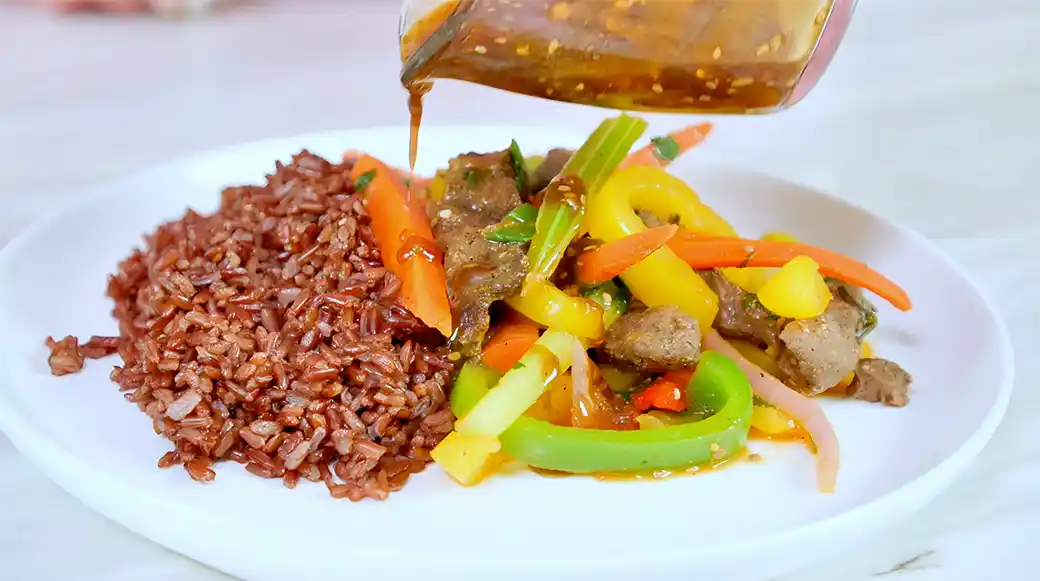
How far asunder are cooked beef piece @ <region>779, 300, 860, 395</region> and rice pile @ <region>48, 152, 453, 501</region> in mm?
1042

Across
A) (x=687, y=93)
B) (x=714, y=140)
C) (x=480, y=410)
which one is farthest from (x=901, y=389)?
(x=714, y=140)

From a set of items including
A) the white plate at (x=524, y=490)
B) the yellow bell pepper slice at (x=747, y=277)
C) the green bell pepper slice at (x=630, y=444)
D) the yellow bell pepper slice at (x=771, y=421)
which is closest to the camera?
the white plate at (x=524, y=490)

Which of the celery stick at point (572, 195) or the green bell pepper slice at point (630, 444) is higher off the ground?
the celery stick at point (572, 195)

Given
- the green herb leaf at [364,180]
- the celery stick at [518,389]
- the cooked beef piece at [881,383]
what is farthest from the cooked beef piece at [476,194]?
the cooked beef piece at [881,383]

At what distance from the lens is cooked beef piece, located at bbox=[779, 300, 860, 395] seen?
273 centimetres

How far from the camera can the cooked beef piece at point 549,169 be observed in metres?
3.22

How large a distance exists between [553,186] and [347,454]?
41.7 inches

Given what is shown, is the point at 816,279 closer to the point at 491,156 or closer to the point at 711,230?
the point at 711,230

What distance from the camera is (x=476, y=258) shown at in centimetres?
274

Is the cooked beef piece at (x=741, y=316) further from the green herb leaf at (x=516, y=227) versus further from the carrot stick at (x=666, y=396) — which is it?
the green herb leaf at (x=516, y=227)

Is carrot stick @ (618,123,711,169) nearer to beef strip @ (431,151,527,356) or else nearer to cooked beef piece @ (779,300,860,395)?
beef strip @ (431,151,527,356)

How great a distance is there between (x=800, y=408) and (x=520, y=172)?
1.23 meters

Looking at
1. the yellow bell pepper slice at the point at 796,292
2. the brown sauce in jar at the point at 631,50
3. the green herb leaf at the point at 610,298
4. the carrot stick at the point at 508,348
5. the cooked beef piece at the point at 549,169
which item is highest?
the brown sauce in jar at the point at 631,50

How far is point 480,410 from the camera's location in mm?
2479
